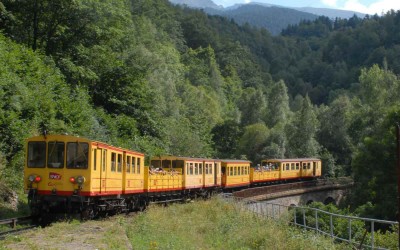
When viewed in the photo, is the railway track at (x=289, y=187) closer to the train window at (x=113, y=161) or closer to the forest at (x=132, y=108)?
the forest at (x=132, y=108)

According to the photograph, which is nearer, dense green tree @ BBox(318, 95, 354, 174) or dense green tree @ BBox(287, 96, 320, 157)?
dense green tree @ BBox(287, 96, 320, 157)

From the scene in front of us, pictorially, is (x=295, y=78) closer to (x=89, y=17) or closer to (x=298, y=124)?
(x=298, y=124)

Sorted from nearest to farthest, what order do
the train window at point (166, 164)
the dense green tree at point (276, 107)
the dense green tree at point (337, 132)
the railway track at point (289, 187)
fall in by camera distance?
the train window at point (166, 164)
the railway track at point (289, 187)
the dense green tree at point (337, 132)
the dense green tree at point (276, 107)

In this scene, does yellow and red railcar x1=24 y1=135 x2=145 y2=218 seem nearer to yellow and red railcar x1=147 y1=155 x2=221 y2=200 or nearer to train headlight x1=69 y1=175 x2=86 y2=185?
train headlight x1=69 y1=175 x2=86 y2=185

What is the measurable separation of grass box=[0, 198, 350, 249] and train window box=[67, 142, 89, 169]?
78.6 inches

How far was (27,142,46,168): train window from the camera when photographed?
18188 millimetres

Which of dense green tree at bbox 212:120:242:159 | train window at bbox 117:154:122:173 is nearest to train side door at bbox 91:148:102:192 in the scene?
train window at bbox 117:154:122:173

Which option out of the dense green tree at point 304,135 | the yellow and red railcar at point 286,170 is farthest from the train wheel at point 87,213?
the dense green tree at point 304,135

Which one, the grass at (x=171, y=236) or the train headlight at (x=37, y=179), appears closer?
the grass at (x=171, y=236)

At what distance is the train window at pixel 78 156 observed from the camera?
17.9 m

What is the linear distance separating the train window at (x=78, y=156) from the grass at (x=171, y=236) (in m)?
2.00

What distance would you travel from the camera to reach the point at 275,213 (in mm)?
22406

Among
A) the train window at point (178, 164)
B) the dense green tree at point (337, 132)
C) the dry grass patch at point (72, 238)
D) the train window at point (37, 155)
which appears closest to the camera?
the dry grass patch at point (72, 238)

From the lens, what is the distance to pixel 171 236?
48.9 feet
